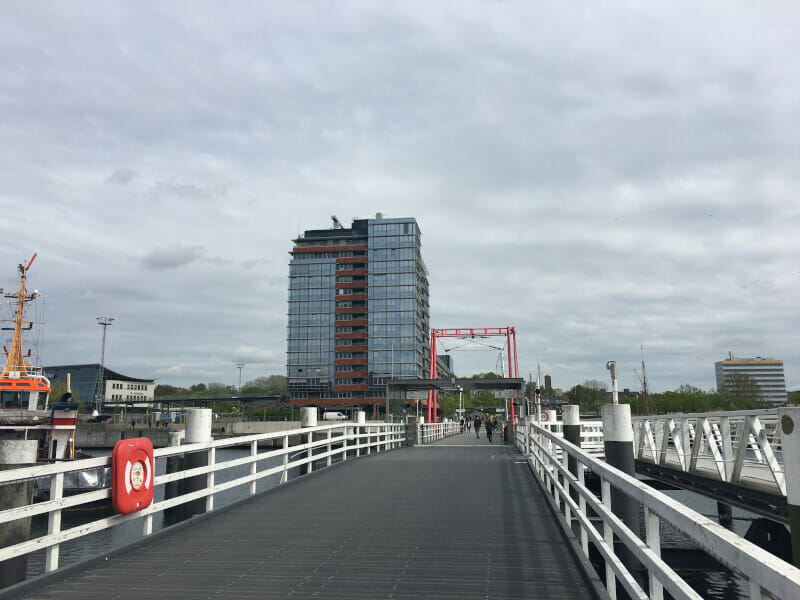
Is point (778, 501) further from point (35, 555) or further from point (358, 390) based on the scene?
point (358, 390)

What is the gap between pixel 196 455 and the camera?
9.20m

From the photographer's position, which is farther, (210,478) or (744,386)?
(744,386)

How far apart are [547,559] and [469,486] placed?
626 cm

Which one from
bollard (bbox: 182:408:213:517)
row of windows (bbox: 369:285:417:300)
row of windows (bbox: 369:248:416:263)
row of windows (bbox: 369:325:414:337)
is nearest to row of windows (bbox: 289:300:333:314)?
row of windows (bbox: 369:285:417:300)

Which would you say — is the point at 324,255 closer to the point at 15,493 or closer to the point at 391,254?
the point at 391,254

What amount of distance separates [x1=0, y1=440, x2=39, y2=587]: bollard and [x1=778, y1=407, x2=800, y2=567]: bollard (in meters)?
6.14

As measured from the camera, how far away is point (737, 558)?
2332 mm

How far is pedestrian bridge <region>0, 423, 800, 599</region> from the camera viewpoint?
3.78 metres

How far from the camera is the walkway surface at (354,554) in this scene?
18.3 feet

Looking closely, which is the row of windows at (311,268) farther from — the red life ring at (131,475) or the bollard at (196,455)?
the red life ring at (131,475)

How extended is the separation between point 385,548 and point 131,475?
9.96 ft

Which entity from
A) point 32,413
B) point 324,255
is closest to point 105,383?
point 324,255

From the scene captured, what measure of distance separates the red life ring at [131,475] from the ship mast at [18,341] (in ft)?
108

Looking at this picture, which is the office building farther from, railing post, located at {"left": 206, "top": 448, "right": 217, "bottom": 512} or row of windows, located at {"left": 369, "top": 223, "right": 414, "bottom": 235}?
railing post, located at {"left": 206, "top": 448, "right": 217, "bottom": 512}
